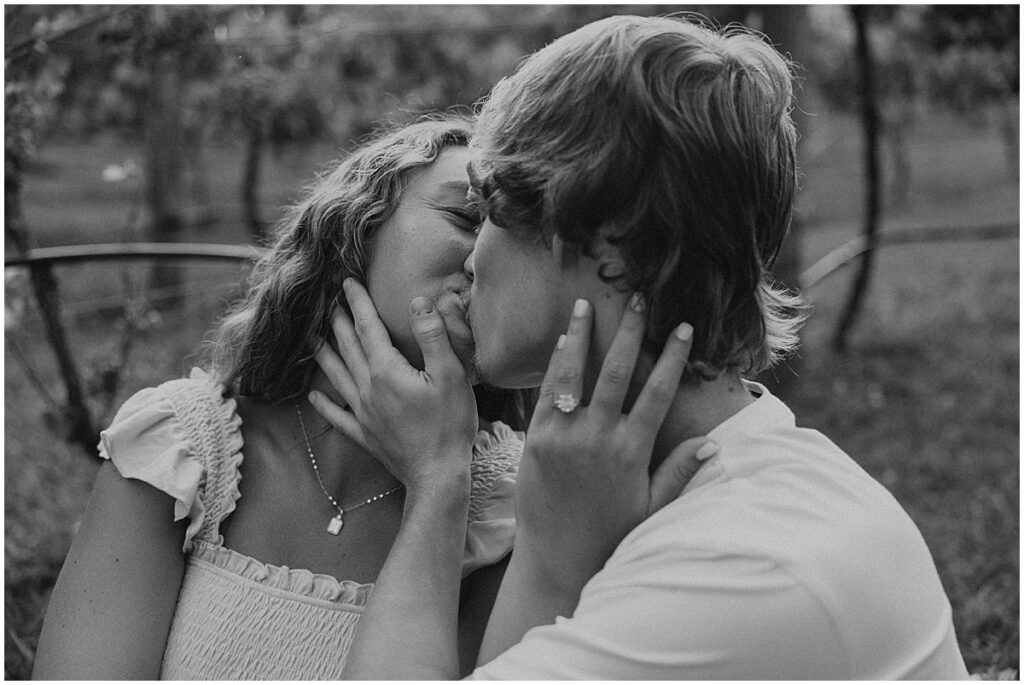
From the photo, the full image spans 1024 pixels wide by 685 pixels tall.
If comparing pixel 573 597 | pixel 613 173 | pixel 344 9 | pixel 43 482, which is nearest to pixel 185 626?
pixel 573 597

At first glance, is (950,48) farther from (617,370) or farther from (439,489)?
(617,370)

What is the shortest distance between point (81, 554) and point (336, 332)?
605 millimetres

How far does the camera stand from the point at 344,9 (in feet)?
27.1

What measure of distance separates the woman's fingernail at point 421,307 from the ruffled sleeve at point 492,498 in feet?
1.12

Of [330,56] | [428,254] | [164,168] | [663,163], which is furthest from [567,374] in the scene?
[330,56]

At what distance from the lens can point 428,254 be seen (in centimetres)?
215

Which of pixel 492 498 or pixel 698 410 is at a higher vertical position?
pixel 698 410

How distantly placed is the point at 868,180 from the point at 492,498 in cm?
589

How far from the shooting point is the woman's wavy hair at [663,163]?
158 cm

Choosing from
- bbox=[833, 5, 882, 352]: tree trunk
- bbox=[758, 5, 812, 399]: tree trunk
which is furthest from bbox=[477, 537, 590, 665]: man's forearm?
bbox=[833, 5, 882, 352]: tree trunk

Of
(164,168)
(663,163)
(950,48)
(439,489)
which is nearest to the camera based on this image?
(663,163)

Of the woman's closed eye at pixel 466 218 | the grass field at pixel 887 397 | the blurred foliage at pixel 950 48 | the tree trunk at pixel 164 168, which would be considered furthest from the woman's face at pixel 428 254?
the tree trunk at pixel 164 168

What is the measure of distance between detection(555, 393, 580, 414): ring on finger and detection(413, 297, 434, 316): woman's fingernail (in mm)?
513

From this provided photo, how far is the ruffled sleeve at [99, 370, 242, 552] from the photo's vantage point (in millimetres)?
2082
